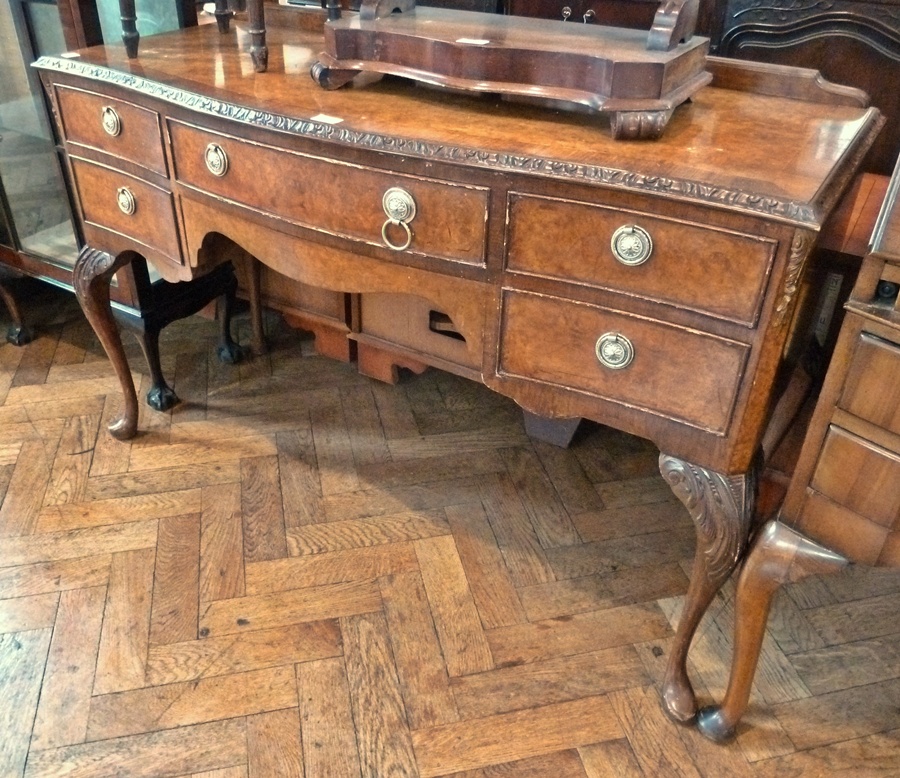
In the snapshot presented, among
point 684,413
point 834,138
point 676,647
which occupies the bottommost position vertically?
point 676,647

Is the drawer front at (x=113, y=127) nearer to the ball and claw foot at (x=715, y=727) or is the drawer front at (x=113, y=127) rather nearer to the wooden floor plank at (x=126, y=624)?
the wooden floor plank at (x=126, y=624)

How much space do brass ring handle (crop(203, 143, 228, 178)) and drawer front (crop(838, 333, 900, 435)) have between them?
2.65 ft

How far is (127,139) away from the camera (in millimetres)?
1215

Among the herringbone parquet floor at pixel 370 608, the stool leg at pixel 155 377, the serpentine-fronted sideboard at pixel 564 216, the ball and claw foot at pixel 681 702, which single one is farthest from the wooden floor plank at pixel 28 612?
the ball and claw foot at pixel 681 702

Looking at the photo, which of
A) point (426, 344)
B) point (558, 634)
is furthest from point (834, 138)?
point (426, 344)

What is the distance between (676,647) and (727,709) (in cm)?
10

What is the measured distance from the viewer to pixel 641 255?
85 cm

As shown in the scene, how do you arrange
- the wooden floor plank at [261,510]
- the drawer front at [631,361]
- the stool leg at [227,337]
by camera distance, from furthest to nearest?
the stool leg at [227,337]
the wooden floor plank at [261,510]
the drawer front at [631,361]

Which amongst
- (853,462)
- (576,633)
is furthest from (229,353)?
(853,462)

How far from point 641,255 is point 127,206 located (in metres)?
0.86

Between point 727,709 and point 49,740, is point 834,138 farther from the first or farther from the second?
point 49,740

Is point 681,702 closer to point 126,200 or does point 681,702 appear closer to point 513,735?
point 513,735

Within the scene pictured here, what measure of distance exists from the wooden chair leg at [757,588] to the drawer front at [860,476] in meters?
0.07

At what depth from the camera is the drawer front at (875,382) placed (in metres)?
0.77
